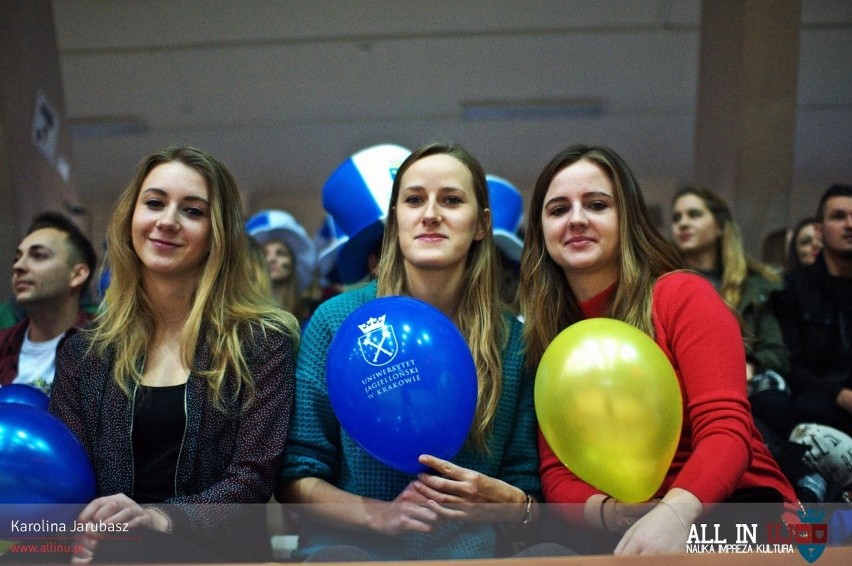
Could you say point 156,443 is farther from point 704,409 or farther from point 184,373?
point 704,409

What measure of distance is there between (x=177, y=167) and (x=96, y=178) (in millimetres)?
8075

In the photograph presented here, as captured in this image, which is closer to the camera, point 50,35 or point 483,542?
point 483,542

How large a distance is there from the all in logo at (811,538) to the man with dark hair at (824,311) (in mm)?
1307

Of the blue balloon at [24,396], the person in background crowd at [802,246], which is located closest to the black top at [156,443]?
the blue balloon at [24,396]

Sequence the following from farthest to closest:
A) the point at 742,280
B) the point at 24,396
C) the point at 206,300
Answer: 1. the point at 742,280
2. the point at 24,396
3. the point at 206,300

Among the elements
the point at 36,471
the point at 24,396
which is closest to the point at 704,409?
the point at 36,471

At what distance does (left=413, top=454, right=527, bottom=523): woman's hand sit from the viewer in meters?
1.64

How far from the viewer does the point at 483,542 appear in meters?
1.76

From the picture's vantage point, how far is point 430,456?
5.36ft

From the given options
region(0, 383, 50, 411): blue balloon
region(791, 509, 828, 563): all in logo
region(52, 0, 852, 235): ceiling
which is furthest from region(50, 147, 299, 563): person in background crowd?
region(52, 0, 852, 235): ceiling

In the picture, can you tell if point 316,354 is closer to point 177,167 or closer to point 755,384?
point 177,167

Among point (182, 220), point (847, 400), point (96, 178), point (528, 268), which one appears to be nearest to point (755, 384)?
point (847, 400)

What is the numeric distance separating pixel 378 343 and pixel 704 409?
0.71 metres

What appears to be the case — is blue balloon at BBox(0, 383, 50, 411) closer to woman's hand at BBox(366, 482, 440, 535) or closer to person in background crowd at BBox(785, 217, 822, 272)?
woman's hand at BBox(366, 482, 440, 535)
